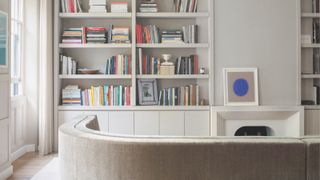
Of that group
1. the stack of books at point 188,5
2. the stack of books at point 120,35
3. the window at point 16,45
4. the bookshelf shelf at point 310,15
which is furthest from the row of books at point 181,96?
the window at point 16,45

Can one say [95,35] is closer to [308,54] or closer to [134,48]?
[134,48]

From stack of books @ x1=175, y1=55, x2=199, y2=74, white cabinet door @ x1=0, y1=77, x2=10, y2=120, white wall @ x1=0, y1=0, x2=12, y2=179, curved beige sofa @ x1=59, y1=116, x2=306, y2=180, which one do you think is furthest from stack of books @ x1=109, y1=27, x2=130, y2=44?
curved beige sofa @ x1=59, y1=116, x2=306, y2=180

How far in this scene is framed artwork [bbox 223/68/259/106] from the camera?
5.29m

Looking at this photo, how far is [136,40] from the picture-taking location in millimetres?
5348

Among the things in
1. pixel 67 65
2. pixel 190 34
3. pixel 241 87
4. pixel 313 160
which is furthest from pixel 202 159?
pixel 67 65

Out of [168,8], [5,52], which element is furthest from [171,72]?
[5,52]

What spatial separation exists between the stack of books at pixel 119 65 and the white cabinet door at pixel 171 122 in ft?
2.66

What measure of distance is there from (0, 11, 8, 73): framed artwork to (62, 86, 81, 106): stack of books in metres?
1.43

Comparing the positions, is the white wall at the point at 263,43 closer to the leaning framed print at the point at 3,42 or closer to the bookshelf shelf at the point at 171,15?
the bookshelf shelf at the point at 171,15

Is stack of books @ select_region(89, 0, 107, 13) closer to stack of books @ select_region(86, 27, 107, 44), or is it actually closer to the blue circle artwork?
stack of books @ select_region(86, 27, 107, 44)

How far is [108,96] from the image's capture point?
5.36 meters

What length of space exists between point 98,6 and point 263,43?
243 cm

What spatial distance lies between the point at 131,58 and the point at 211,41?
118 centimetres

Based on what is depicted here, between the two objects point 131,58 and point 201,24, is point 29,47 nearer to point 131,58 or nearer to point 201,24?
point 131,58
